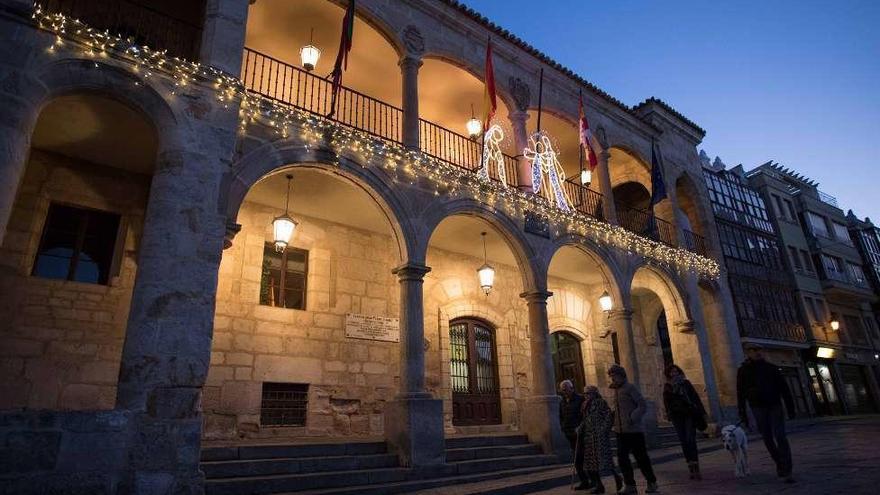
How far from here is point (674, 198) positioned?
1330 centimetres

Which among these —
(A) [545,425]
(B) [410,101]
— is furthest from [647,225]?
(B) [410,101]

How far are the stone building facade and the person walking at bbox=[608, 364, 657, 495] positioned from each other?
257 cm

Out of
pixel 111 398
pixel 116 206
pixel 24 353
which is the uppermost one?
pixel 116 206

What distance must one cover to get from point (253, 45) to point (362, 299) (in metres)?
5.00

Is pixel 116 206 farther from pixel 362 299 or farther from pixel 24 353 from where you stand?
pixel 362 299

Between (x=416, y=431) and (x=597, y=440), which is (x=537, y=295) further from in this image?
(x=597, y=440)

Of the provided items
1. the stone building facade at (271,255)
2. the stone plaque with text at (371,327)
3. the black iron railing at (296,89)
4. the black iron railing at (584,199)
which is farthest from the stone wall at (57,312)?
the black iron railing at (584,199)

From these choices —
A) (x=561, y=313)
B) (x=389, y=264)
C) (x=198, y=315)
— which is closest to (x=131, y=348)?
(x=198, y=315)

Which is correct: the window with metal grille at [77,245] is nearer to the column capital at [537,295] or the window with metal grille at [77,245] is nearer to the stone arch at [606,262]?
the column capital at [537,295]

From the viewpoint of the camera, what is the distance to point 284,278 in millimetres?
8398

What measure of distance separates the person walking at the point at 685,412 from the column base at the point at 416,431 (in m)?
2.80

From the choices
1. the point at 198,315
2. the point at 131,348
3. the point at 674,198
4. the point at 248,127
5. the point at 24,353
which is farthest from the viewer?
the point at 674,198

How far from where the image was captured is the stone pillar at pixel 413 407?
635 centimetres

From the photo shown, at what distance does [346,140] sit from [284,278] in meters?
2.69
